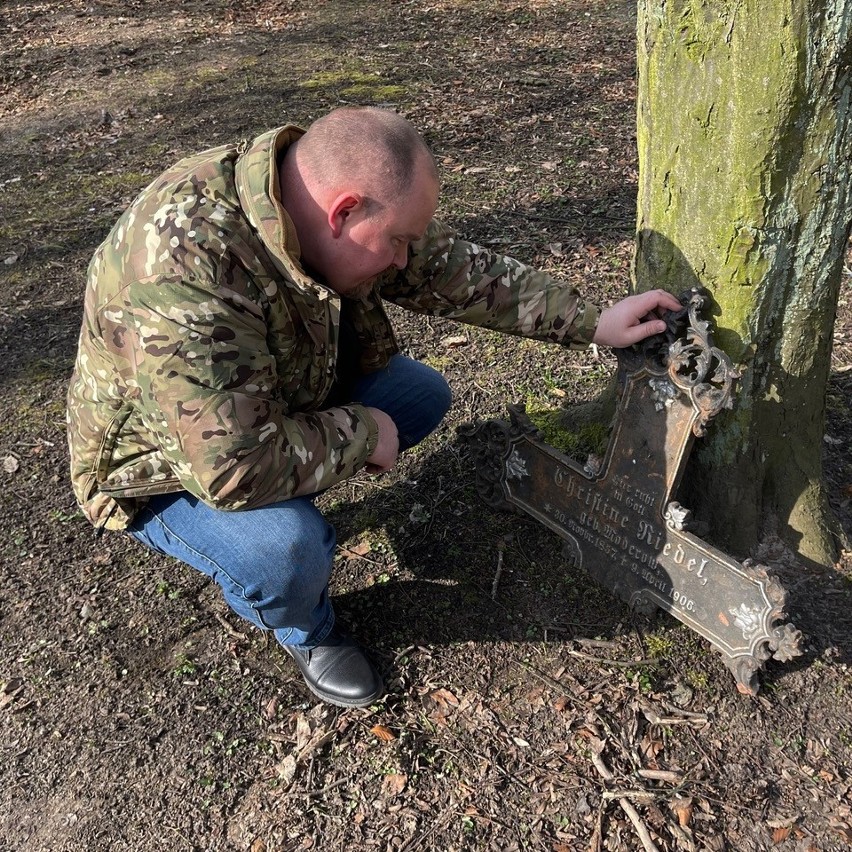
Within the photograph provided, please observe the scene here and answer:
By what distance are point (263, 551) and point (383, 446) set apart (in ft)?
1.51

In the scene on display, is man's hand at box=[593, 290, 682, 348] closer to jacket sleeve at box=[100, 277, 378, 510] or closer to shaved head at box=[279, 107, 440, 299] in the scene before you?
shaved head at box=[279, 107, 440, 299]

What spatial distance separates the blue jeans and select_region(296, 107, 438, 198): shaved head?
0.91 meters

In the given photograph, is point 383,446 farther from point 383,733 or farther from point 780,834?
point 780,834

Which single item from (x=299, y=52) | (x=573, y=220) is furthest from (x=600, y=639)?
(x=299, y=52)

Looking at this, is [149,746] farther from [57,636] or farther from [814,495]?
[814,495]

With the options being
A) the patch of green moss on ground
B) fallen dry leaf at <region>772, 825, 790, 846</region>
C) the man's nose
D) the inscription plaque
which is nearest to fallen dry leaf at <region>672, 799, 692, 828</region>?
fallen dry leaf at <region>772, 825, 790, 846</region>

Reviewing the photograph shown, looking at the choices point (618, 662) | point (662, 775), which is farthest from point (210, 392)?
point (662, 775)

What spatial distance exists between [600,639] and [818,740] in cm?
69

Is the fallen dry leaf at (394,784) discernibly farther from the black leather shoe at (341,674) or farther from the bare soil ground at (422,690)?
the black leather shoe at (341,674)

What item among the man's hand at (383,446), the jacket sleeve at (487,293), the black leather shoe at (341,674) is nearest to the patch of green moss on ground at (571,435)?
the jacket sleeve at (487,293)

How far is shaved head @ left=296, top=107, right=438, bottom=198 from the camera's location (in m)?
2.03

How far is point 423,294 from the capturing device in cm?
273

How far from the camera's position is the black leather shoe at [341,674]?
8.50 ft

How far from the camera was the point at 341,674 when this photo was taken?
102 inches
